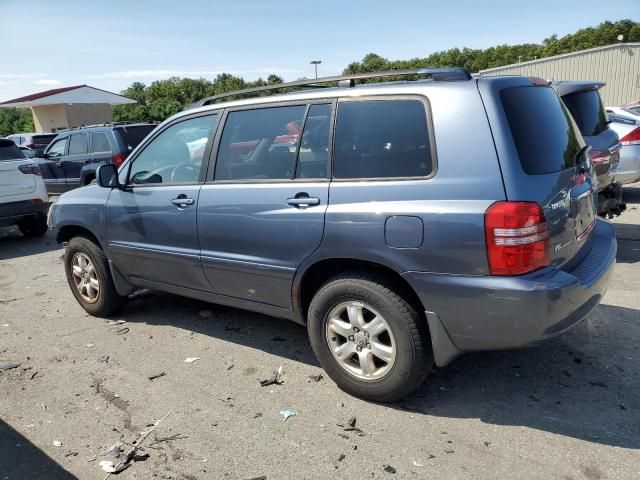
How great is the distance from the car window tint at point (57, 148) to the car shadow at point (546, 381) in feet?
31.2

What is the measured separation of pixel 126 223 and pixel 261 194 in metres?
1.55

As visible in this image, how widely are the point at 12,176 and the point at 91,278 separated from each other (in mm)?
4969

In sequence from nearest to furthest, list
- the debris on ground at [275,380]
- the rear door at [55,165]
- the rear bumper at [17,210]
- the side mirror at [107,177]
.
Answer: the debris on ground at [275,380] → the side mirror at [107,177] → the rear bumper at [17,210] → the rear door at [55,165]

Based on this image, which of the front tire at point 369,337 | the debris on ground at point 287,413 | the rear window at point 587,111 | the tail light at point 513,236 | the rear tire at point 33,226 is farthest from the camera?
the rear tire at point 33,226

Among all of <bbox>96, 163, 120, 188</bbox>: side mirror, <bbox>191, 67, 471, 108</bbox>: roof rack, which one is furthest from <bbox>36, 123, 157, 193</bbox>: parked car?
<bbox>191, 67, 471, 108</bbox>: roof rack

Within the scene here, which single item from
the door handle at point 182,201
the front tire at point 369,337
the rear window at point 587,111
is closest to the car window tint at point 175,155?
the door handle at point 182,201

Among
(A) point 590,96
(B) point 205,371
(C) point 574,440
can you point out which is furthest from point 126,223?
(A) point 590,96

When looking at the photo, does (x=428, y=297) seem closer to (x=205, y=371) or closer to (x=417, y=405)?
(x=417, y=405)

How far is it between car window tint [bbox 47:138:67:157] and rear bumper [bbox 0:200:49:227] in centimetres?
360

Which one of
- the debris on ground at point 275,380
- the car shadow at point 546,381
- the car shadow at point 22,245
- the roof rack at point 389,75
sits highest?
the roof rack at point 389,75

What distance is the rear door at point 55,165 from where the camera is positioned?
12.3 m

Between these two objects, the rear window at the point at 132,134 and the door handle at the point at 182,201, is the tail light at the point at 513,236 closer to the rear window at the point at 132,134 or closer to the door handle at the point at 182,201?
the door handle at the point at 182,201

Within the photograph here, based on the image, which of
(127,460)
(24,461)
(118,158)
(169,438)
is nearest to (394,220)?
(169,438)

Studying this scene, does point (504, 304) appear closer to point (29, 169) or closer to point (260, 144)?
point (260, 144)
